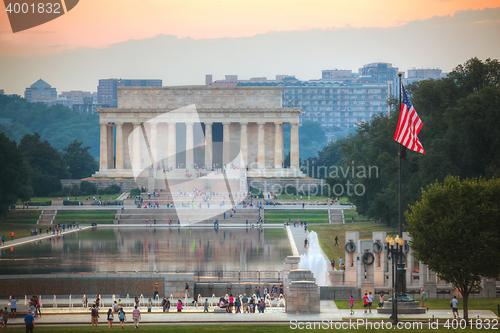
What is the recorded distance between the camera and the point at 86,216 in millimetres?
76938

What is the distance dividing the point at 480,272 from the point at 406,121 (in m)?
8.26

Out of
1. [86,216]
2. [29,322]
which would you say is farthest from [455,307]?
[86,216]

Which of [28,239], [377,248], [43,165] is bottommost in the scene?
[28,239]

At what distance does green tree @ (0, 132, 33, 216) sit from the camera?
240 ft

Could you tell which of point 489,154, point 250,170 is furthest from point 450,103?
point 250,170

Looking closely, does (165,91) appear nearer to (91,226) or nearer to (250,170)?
(250,170)

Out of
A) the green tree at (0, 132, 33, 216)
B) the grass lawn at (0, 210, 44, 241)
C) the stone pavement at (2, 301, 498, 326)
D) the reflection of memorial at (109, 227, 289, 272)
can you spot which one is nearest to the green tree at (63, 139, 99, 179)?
the green tree at (0, 132, 33, 216)

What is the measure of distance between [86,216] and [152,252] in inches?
1124

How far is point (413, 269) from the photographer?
39.1m

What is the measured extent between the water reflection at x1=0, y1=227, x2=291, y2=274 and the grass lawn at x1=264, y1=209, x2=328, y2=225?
7.26 m

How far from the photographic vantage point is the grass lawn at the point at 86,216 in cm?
7472

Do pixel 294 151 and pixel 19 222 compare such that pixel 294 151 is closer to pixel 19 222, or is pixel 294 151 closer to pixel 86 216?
pixel 86 216

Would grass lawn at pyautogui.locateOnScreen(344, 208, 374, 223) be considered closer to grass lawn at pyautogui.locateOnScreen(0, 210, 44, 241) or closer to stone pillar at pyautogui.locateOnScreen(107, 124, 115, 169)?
grass lawn at pyautogui.locateOnScreen(0, 210, 44, 241)

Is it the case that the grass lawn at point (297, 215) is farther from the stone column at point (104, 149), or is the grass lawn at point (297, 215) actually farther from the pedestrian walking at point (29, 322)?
the pedestrian walking at point (29, 322)
